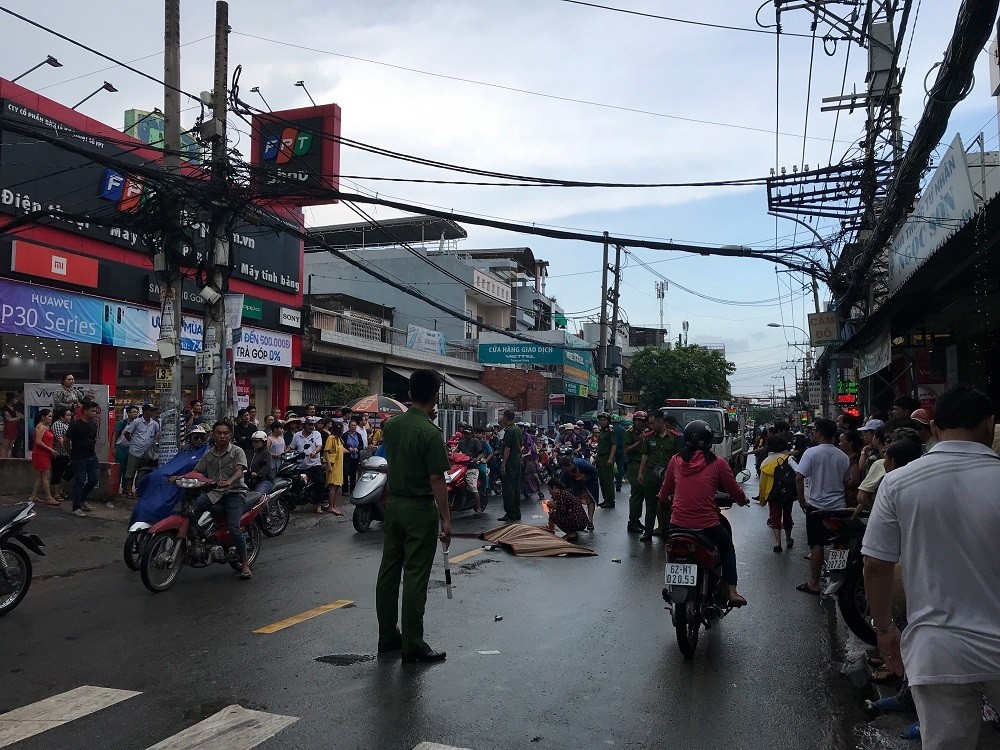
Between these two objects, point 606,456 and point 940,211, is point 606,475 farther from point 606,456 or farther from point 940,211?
point 940,211

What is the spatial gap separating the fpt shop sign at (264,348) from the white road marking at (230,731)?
1944 cm

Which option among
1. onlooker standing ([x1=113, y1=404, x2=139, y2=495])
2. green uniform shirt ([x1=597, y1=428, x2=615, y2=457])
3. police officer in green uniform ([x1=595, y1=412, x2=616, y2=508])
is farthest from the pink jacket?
onlooker standing ([x1=113, y1=404, x2=139, y2=495])

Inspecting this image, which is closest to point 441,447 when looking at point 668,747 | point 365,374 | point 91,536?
point 668,747

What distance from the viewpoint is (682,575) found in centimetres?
620

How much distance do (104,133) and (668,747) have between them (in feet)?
63.9

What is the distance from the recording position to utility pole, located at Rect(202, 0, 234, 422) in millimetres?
13867

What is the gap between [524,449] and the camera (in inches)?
747

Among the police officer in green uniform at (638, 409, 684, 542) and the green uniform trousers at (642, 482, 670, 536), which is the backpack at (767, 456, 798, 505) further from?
the green uniform trousers at (642, 482, 670, 536)

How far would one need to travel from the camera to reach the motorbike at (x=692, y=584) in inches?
242

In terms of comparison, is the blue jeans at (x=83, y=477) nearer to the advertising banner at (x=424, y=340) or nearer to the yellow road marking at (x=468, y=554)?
the yellow road marking at (x=468, y=554)

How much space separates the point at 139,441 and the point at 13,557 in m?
7.35

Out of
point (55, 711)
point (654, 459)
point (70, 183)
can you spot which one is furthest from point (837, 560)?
point (70, 183)

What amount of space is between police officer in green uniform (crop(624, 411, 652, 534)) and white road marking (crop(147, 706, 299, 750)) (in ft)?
28.0

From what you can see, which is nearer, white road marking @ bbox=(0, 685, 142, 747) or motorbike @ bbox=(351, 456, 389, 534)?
white road marking @ bbox=(0, 685, 142, 747)
